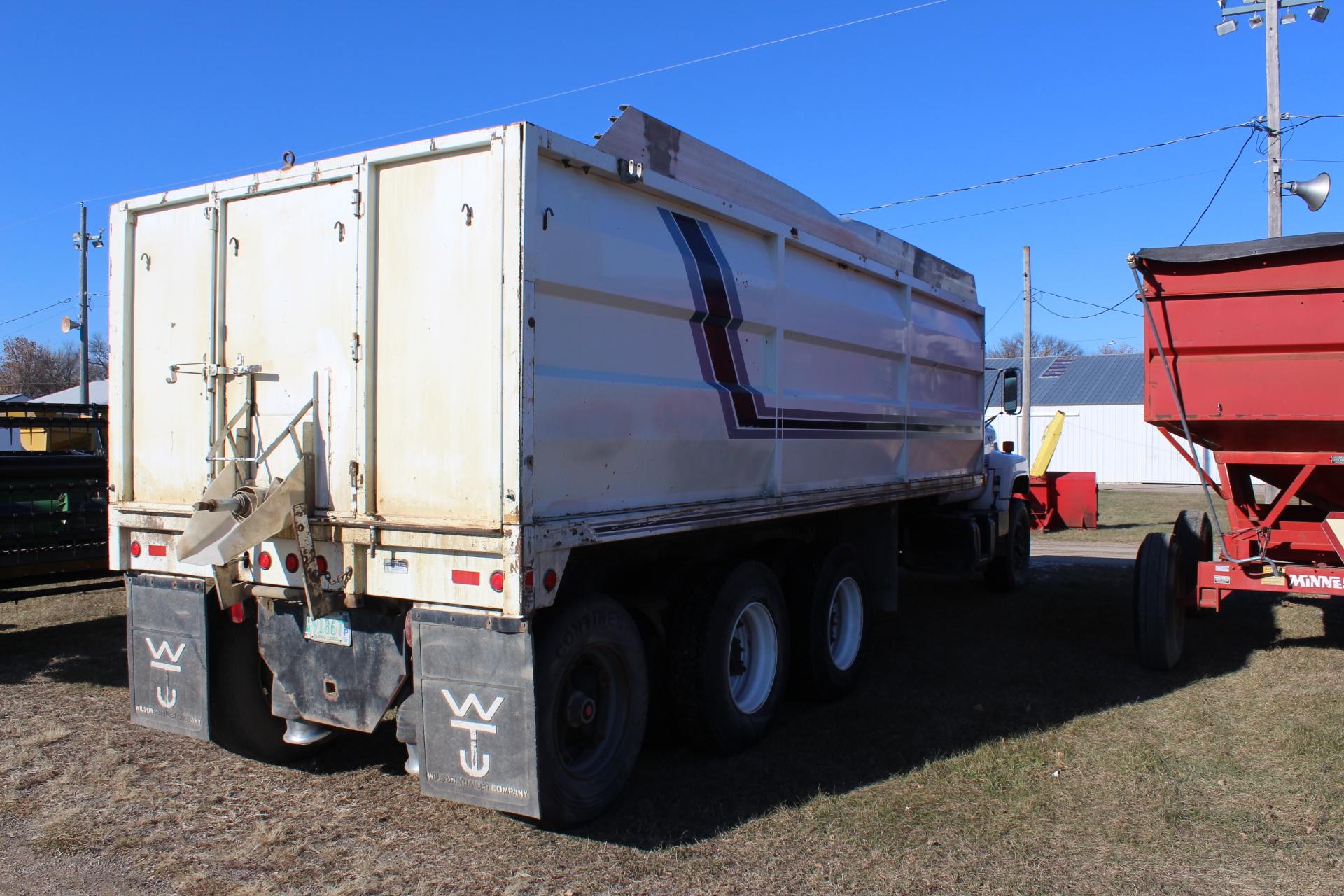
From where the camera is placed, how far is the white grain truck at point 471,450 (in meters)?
3.83

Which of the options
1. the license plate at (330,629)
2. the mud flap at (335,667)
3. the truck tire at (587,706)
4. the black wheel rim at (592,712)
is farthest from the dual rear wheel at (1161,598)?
the license plate at (330,629)

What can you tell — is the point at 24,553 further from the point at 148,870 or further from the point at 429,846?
the point at 429,846

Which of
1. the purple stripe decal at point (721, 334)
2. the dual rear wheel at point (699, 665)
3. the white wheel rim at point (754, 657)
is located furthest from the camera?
the white wheel rim at point (754, 657)

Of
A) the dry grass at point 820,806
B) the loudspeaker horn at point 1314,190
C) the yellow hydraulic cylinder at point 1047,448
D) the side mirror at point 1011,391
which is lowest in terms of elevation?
the dry grass at point 820,806

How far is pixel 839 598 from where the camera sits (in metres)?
6.80

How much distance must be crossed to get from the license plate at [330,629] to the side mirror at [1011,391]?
729cm

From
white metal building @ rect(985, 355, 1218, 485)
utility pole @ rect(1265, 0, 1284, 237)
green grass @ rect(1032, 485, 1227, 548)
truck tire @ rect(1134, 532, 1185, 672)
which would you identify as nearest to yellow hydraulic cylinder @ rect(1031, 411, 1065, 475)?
green grass @ rect(1032, 485, 1227, 548)

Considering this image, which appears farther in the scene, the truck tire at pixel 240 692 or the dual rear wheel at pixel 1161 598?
the dual rear wheel at pixel 1161 598

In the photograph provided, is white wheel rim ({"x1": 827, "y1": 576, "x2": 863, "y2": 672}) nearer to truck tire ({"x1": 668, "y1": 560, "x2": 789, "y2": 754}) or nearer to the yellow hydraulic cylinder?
truck tire ({"x1": 668, "y1": 560, "x2": 789, "y2": 754})

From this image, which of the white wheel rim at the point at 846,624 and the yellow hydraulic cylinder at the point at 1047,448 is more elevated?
the yellow hydraulic cylinder at the point at 1047,448

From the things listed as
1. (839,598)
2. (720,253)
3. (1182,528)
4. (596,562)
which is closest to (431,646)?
(596,562)

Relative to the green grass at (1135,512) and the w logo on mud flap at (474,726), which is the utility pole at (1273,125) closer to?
the green grass at (1135,512)

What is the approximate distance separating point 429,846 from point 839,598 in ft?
11.5

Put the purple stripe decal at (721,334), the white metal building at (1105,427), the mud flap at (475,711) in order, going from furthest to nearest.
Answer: the white metal building at (1105,427) < the purple stripe decal at (721,334) < the mud flap at (475,711)
